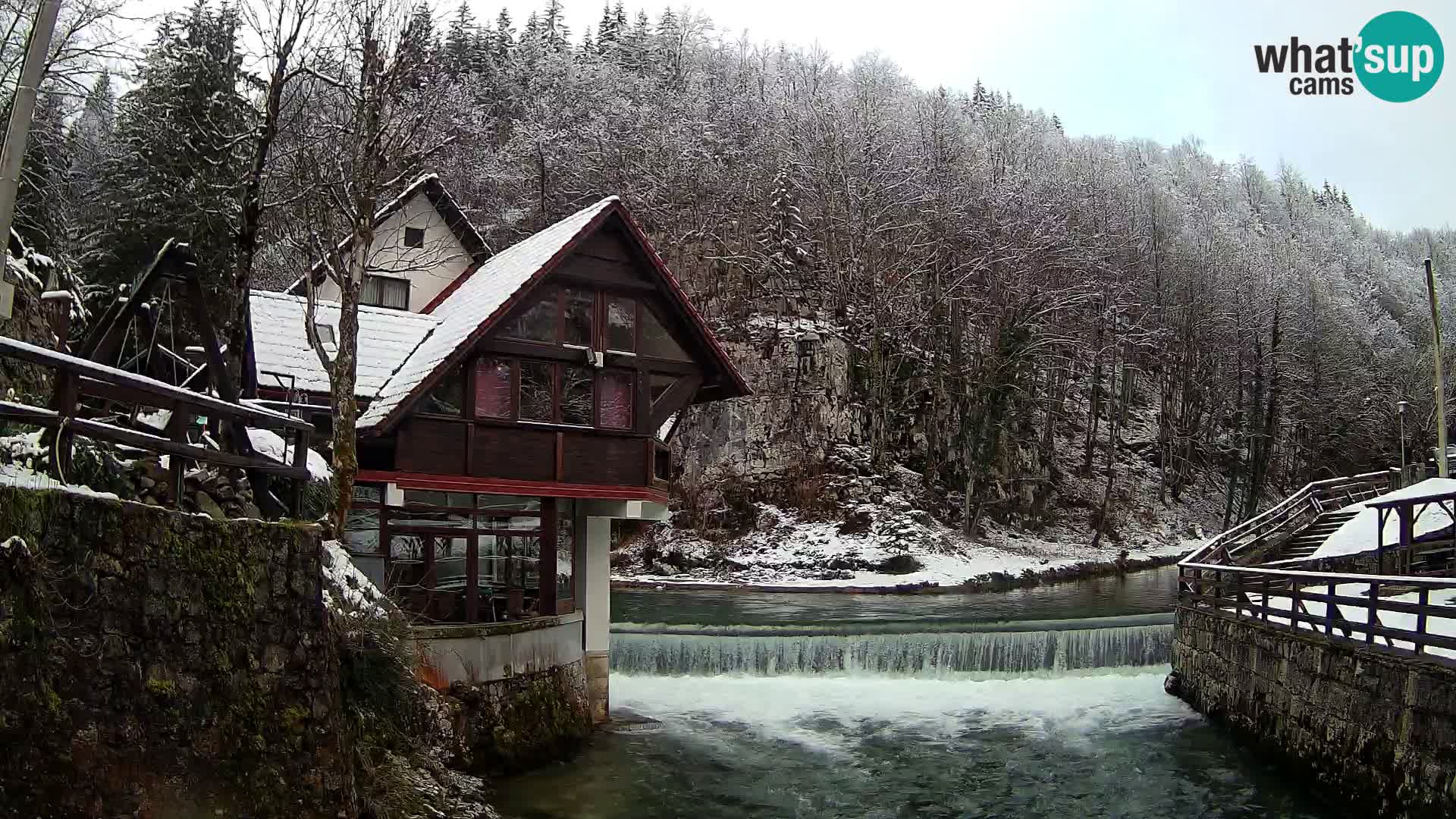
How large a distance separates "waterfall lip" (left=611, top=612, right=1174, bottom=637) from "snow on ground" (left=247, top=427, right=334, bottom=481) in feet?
27.4

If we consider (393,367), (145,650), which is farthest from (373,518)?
(145,650)

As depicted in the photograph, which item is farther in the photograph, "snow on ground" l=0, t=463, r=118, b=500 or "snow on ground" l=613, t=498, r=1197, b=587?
"snow on ground" l=613, t=498, r=1197, b=587

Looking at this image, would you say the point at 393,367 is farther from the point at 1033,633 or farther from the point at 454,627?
the point at 1033,633

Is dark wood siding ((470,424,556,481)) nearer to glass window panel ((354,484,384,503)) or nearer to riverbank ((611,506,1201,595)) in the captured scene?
glass window panel ((354,484,384,503))

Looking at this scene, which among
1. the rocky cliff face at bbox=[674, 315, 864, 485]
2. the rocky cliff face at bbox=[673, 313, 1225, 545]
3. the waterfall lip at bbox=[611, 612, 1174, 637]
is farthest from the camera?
the rocky cliff face at bbox=[674, 315, 864, 485]

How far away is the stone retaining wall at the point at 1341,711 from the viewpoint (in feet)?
41.2

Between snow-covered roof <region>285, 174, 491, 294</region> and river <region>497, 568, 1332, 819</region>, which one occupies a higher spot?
snow-covered roof <region>285, 174, 491, 294</region>

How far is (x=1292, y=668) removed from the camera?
16.6m

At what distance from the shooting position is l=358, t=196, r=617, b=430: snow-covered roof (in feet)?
55.3

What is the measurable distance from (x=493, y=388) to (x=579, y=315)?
6.27 feet

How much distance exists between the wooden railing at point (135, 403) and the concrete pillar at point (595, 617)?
7.75 meters

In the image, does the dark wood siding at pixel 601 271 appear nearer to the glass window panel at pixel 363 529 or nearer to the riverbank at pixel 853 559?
the glass window panel at pixel 363 529

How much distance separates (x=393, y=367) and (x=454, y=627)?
530 centimetres

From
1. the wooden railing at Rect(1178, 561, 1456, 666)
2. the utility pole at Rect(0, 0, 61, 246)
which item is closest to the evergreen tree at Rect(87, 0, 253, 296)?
the utility pole at Rect(0, 0, 61, 246)
